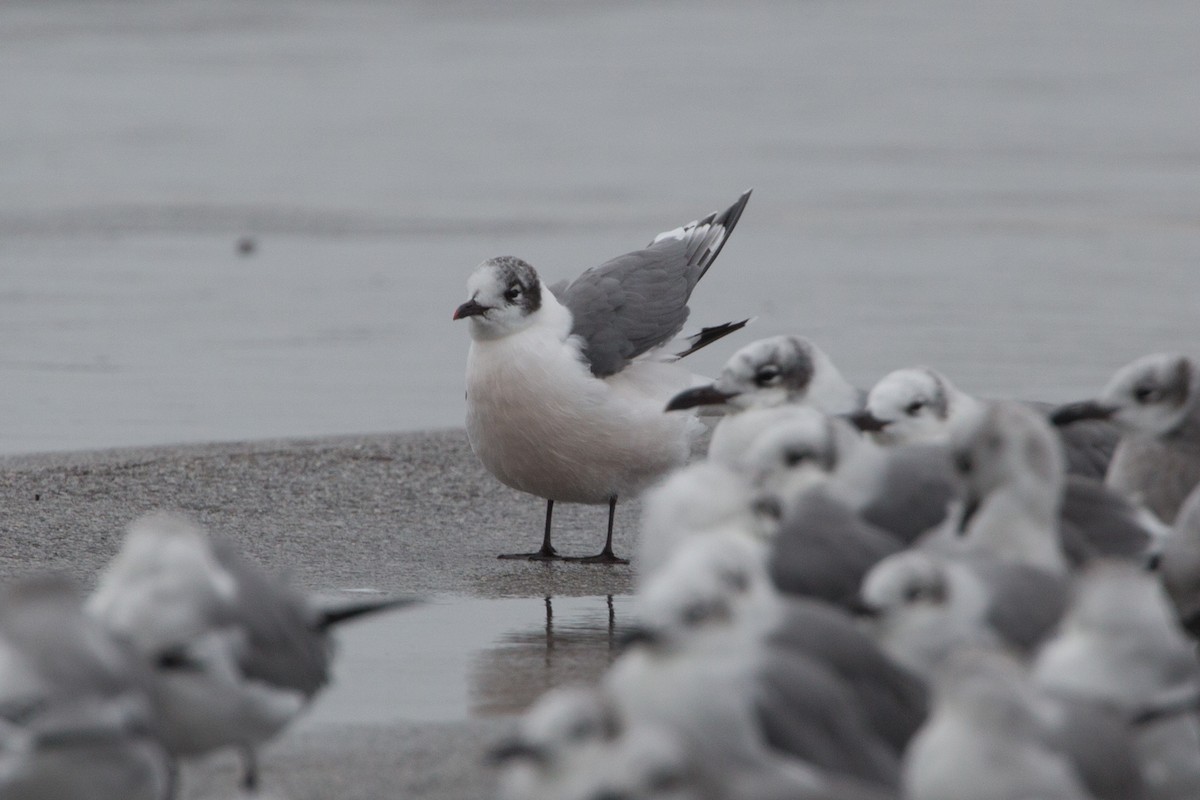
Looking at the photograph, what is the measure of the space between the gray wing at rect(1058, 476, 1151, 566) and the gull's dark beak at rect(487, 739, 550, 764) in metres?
2.03

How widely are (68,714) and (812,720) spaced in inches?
58.0

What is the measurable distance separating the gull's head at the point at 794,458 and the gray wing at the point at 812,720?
1.26 m

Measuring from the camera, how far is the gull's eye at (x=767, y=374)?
655 cm

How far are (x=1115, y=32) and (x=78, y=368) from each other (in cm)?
2932

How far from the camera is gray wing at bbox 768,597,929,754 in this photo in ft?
14.2

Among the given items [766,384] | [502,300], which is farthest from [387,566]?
[766,384]

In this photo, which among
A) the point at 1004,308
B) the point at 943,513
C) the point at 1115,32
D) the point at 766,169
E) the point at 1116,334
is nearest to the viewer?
the point at 943,513

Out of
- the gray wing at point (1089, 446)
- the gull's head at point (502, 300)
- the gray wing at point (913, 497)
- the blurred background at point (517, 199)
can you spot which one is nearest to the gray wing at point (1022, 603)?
the gray wing at point (913, 497)

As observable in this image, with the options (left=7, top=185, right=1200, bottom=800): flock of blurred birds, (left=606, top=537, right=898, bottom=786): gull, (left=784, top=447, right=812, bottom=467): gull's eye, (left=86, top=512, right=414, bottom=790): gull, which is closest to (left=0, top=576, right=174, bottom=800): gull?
(left=7, top=185, right=1200, bottom=800): flock of blurred birds

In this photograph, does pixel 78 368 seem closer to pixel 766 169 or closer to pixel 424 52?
pixel 766 169

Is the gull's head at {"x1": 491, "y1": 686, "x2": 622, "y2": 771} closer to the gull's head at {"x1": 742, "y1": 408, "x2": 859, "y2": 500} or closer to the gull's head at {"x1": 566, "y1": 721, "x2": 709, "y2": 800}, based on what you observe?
the gull's head at {"x1": 566, "y1": 721, "x2": 709, "y2": 800}

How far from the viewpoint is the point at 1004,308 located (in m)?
13.5

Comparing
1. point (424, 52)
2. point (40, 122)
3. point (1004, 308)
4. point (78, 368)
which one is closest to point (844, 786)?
point (78, 368)

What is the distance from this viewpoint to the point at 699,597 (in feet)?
13.3
